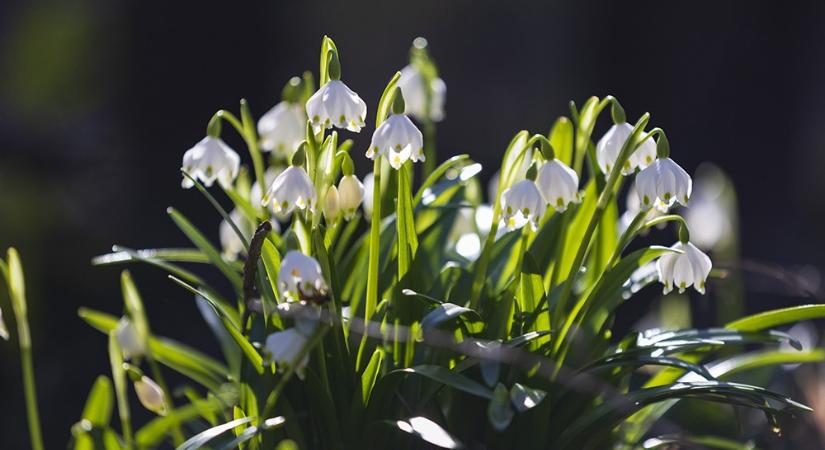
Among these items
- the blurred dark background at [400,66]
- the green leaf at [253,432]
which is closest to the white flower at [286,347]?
the green leaf at [253,432]

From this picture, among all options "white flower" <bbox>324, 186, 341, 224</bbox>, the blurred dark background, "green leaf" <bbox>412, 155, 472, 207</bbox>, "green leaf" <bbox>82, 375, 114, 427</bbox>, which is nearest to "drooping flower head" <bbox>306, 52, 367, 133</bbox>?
"white flower" <bbox>324, 186, 341, 224</bbox>

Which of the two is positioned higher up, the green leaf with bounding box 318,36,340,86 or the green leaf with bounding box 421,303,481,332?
the green leaf with bounding box 318,36,340,86

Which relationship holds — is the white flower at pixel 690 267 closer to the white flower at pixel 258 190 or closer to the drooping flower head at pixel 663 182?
the drooping flower head at pixel 663 182

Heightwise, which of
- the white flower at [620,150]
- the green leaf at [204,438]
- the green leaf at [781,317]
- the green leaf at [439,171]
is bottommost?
the green leaf at [204,438]

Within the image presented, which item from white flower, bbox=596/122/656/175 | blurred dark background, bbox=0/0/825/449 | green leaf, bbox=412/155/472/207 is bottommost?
green leaf, bbox=412/155/472/207

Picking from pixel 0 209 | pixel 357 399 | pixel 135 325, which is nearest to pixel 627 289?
pixel 357 399

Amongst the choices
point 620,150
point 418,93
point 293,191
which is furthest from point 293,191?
point 418,93

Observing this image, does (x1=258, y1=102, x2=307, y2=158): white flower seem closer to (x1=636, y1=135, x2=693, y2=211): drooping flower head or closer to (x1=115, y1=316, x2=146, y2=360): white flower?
(x1=115, y1=316, x2=146, y2=360): white flower
